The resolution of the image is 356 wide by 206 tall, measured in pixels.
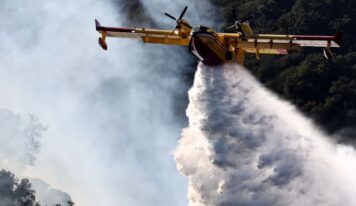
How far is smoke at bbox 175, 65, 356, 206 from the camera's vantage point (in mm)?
65938

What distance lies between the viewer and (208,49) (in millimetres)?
65938

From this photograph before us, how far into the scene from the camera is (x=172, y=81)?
96.8 m

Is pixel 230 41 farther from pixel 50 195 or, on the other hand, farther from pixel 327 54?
pixel 50 195

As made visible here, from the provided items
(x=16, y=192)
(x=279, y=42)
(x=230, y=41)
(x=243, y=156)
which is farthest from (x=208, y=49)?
(x=16, y=192)

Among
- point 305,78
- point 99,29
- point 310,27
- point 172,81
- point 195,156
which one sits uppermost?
point 310,27

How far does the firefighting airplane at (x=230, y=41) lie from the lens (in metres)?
65.8

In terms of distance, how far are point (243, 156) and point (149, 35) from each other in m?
11.6

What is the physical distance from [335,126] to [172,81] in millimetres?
15971

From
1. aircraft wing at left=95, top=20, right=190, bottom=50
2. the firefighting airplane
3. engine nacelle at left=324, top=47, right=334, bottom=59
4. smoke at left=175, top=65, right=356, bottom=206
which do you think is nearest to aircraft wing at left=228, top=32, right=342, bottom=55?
the firefighting airplane

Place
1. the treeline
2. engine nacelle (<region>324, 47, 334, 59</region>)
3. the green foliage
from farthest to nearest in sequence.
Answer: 1. the treeline
2. the green foliage
3. engine nacelle (<region>324, 47, 334, 59</region>)

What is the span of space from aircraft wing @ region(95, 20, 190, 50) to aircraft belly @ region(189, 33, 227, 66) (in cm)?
307

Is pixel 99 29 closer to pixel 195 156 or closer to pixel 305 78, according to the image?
pixel 195 156

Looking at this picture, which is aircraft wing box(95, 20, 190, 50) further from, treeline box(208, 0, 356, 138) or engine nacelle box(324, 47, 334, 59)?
treeline box(208, 0, 356, 138)

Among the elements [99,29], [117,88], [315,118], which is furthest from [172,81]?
[99,29]
